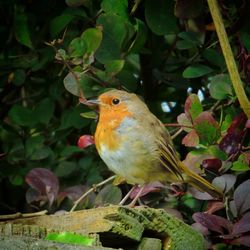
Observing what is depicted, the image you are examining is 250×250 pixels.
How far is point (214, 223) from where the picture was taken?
112 inches

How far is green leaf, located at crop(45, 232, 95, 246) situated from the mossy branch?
125cm

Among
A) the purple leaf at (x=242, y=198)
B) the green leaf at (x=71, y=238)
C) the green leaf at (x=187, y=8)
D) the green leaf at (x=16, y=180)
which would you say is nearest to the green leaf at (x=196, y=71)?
the green leaf at (x=187, y=8)

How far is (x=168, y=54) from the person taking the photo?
12.5 feet

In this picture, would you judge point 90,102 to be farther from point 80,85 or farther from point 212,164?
point 212,164

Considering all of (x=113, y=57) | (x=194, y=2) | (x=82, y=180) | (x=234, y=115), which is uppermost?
(x=194, y=2)

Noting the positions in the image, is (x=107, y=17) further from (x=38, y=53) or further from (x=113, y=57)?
(x=38, y=53)

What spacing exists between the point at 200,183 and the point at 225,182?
125 millimetres

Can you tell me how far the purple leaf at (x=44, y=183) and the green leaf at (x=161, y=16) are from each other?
0.82 meters

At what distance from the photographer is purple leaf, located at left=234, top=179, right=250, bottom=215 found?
2.86 m

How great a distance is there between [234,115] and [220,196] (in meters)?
0.42

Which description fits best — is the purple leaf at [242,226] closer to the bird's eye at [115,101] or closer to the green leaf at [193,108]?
the green leaf at [193,108]

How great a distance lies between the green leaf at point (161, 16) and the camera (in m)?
3.38

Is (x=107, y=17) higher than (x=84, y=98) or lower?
higher

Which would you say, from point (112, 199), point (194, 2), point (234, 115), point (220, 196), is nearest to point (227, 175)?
point (220, 196)
